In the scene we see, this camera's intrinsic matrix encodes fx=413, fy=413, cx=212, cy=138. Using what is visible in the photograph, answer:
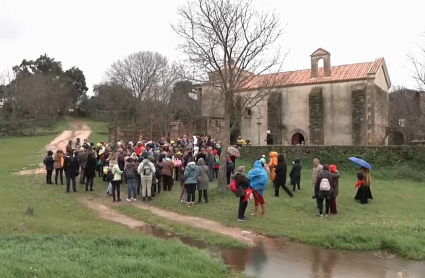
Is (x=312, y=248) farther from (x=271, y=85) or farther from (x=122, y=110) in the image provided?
(x=122, y=110)

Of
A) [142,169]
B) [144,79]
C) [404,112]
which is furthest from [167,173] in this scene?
[144,79]

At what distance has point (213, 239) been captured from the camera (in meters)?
9.82

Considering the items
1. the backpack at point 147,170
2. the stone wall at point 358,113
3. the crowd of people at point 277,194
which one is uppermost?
the stone wall at point 358,113

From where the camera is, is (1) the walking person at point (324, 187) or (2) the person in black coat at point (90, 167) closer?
(1) the walking person at point (324, 187)

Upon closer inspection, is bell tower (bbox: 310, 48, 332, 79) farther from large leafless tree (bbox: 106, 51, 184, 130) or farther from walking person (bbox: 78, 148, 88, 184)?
walking person (bbox: 78, 148, 88, 184)

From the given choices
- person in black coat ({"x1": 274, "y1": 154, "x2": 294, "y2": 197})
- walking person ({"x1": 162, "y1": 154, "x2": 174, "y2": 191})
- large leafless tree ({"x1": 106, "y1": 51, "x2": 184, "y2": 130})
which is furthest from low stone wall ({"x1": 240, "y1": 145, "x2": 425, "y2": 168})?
large leafless tree ({"x1": 106, "y1": 51, "x2": 184, "y2": 130})

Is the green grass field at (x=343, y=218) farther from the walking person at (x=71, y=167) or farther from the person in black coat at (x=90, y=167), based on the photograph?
the walking person at (x=71, y=167)

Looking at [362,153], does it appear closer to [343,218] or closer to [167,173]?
[343,218]

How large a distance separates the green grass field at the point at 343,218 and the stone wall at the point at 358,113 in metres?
16.1

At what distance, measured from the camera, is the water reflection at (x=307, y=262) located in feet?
25.0

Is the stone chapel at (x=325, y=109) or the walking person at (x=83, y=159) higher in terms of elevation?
the stone chapel at (x=325, y=109)

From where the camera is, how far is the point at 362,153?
23.1 m

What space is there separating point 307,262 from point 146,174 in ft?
25.8

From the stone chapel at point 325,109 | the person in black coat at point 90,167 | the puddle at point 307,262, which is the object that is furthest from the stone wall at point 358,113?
the puddle at point 307,262
